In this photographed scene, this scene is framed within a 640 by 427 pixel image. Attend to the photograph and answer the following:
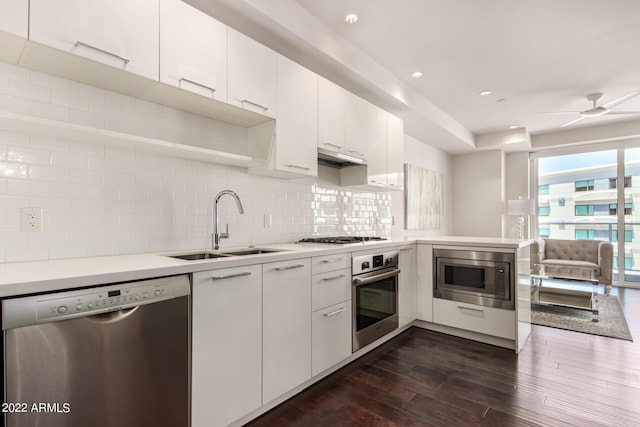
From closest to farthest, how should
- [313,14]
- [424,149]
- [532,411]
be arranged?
1. [532,411]
2. [313,14]
3. [424,149]

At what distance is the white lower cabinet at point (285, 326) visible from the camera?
1809 mm

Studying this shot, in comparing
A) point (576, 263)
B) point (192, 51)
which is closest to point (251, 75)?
point (192, 51)

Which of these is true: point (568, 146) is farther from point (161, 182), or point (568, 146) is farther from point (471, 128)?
point (161, 182)

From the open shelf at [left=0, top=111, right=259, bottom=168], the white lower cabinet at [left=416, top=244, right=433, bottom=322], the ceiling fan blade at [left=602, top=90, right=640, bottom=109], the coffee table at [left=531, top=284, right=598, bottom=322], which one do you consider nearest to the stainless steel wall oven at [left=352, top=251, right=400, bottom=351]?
the white lower cabinet at [left=416, top=244, right=433, bottom=322]

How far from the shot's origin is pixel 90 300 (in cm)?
116

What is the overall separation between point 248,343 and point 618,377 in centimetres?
264

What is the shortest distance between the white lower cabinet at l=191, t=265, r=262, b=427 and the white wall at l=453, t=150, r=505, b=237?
5.69m

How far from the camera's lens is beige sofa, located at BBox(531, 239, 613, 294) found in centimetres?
449

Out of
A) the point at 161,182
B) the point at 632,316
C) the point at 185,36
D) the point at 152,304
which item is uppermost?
the point at 185,36

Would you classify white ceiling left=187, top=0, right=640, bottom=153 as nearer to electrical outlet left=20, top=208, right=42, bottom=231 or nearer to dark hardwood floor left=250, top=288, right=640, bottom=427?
electrical outlet left=20, top=208, right=42, bottom=231

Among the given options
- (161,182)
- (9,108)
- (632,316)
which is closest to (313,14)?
(161,182)

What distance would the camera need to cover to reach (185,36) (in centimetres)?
169

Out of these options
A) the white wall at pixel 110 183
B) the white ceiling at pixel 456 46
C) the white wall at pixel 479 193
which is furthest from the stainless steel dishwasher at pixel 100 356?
the white wall at pixel 479 193

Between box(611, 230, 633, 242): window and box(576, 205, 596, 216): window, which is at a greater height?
box(576, 205, 596, 216): window
